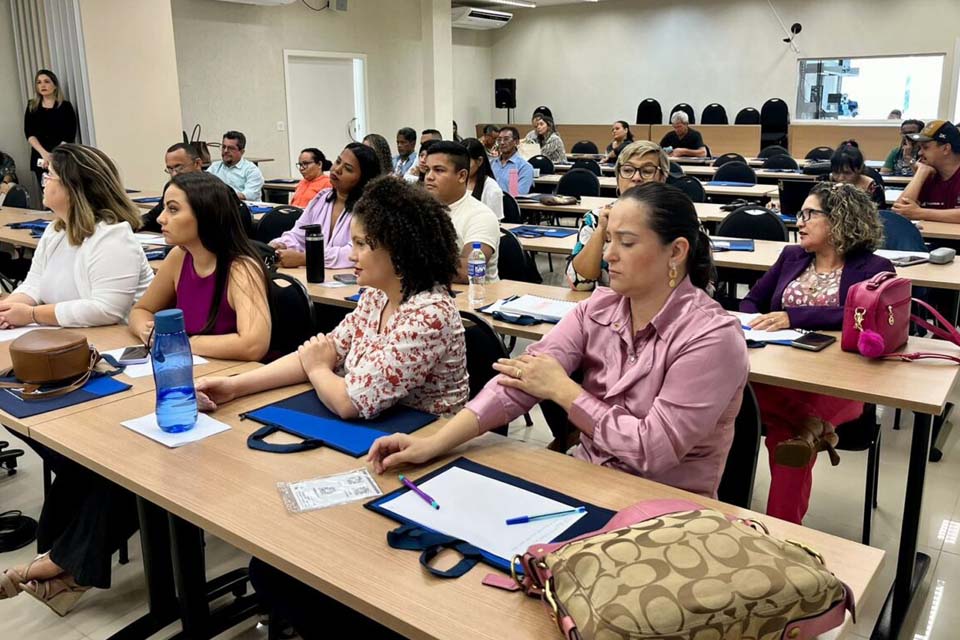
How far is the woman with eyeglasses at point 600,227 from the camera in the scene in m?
3.33

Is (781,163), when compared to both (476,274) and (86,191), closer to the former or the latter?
(476,274)

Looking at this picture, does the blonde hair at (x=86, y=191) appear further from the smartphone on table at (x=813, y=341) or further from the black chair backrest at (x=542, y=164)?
the black chair backrest at (x=542, y=164)

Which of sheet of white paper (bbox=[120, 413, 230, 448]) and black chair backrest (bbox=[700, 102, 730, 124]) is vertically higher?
black chair backrest (bbox=[700, 102, 730, 124])

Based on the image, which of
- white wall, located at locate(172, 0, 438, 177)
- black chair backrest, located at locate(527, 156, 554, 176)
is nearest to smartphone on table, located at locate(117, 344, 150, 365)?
black chair backrest, located at locate(527, 156, 554, 176)

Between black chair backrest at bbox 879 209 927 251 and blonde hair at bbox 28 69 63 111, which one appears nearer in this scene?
black chair backrest at bbox 879 209 927 251

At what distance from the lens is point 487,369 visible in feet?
7.80

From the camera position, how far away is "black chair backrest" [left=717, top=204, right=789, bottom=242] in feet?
15.2

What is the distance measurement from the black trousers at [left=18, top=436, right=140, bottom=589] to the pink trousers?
1945 millimetres

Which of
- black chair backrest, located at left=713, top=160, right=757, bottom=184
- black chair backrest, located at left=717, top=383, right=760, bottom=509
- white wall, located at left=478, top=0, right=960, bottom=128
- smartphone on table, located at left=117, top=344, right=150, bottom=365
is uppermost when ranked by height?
white wall, located at left=478, top=0, right=960, bottom=128

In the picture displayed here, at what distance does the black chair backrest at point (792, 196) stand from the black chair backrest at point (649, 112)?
27.9 feet

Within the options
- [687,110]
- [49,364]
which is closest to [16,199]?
[49,364]

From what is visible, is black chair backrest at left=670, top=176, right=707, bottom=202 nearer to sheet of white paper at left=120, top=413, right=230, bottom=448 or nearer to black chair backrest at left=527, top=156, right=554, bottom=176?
black chair backrest at left=527, top=156, right=554, bottom=176

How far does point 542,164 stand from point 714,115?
233 inches

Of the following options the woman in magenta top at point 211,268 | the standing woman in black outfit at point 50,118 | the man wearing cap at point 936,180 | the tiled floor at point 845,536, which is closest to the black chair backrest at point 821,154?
the man wearing cap at point 936,180
